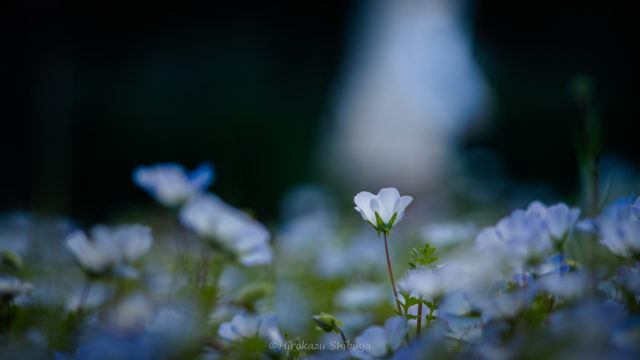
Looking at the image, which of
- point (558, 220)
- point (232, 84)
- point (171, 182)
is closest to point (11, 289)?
point (171, 182)

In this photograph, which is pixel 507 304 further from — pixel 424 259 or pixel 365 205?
pixel 365 205

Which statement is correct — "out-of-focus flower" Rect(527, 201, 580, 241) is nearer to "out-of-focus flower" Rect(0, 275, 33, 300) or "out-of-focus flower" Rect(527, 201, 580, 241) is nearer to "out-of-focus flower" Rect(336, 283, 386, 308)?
"out-of-focus flower" Rect(336, 283, 386, 308)

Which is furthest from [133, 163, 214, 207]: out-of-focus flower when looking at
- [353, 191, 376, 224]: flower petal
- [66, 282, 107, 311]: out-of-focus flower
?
[353, 191, 376, 224]: flower petal

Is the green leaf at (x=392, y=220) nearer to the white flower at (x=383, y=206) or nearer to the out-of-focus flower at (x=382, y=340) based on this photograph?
the white flower at (x=383, y=206)

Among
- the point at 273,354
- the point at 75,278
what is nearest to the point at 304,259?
the point at 75,278

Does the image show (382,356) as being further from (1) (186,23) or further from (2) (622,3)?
(2) (622,3)

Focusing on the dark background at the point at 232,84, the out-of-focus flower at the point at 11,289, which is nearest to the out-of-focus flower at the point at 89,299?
the out-of-focus flower at the point at 11,289
